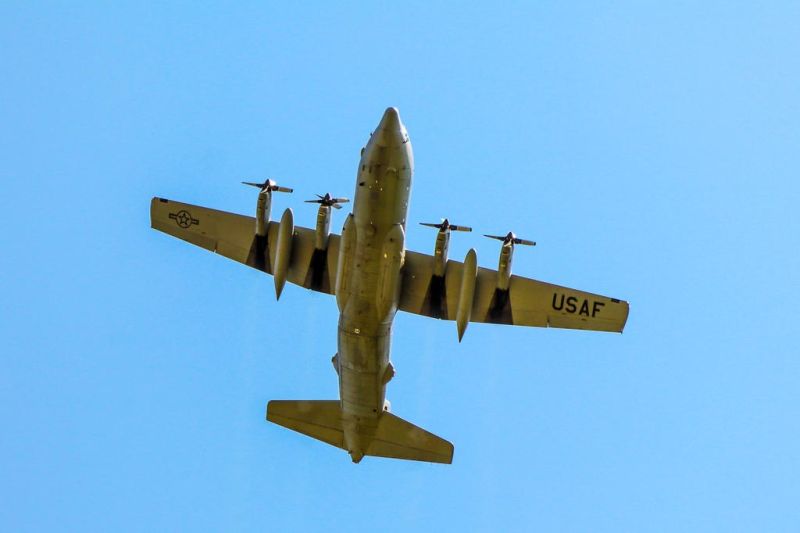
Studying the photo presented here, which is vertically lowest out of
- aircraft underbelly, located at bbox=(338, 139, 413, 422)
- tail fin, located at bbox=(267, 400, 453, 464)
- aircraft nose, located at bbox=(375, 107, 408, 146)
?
tail fin, located at bbox=(267, 400, 453, 464)

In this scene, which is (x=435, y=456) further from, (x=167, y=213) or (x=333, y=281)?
(x=167, y=213)

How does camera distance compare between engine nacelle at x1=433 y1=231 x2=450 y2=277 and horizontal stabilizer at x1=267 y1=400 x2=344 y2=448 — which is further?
horizontal stabilizer at x1=267 y1=400 x2=344 y2=448

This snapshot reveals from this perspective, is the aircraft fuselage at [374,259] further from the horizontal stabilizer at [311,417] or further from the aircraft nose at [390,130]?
the horizontal stabilizer at [311,417]

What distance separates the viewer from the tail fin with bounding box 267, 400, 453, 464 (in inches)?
1412

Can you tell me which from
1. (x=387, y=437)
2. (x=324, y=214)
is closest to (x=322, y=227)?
(x=324, y=214)

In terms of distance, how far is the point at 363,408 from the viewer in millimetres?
35406

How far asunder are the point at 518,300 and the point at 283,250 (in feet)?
24.1

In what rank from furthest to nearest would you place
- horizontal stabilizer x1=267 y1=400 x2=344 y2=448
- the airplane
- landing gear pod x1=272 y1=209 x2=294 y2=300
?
horizontal stabilizer x1=267 y1=400 x2=344 y2=448 → landing gear pod x1=272 y1=209 x2=294 y2=300 → the airplane

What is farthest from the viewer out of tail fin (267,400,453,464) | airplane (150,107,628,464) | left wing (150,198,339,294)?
tail fin (267,400,453,464)

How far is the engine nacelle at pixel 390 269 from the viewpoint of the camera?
106ft

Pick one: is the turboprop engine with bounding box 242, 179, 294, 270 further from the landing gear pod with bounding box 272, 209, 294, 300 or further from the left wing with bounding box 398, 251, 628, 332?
the left wing with bounding box 398, 251, 628, 332

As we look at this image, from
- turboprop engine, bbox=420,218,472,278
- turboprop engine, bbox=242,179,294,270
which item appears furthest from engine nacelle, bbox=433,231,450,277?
turboprop engine, bbox=242,179,294,270

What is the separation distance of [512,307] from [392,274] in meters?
4.35

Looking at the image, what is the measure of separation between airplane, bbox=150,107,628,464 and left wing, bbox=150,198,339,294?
32 mm
